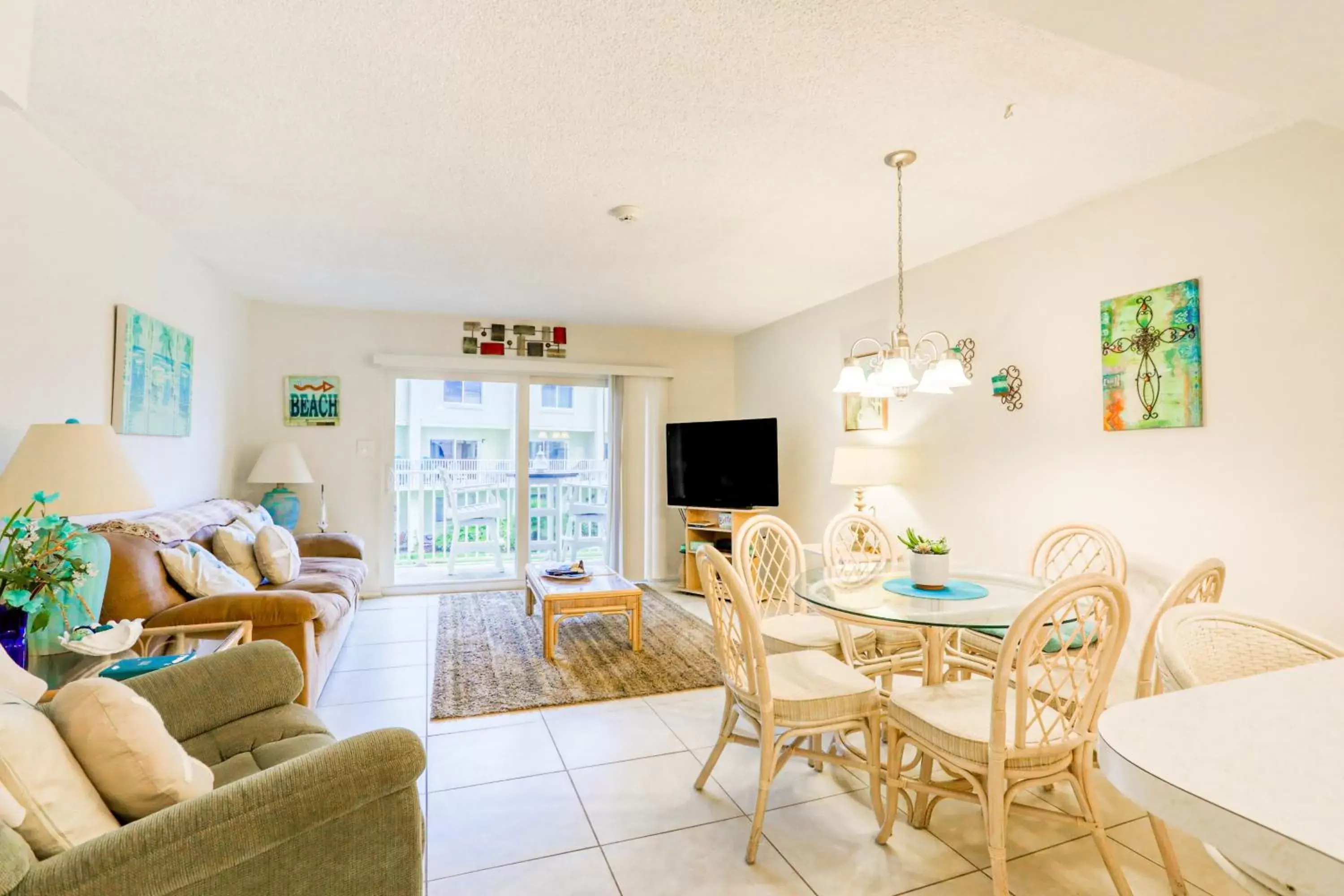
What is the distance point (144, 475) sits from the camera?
3352 mm

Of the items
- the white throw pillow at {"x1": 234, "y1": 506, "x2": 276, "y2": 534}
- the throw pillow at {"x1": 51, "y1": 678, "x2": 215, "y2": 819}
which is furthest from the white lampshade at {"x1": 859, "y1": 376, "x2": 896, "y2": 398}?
the white throw pillow at {"x1": 234, "y1": 506, "x2": 276, "y2": 534}

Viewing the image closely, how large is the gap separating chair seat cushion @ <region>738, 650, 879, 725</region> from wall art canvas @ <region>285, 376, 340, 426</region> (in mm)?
4464

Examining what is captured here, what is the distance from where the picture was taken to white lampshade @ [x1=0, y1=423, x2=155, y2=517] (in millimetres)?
1969

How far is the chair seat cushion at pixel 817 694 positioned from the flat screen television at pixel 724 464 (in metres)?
2.99

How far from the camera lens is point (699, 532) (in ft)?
18.9

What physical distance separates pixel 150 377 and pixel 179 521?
75cm

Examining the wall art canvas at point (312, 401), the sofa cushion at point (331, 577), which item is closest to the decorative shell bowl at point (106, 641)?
the sofa cushion at point (331, 577)

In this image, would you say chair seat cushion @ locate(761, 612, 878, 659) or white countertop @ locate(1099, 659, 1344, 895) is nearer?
white countertop @ locate(1099, 659, 1344, 895)

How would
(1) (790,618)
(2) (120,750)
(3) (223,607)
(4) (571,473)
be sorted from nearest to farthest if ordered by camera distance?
1. (2) (120,750)
2. (3) (223,607)
3. (1) (790,618)
4. (4) (571,473)

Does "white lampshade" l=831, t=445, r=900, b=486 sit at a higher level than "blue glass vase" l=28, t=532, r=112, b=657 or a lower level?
higher

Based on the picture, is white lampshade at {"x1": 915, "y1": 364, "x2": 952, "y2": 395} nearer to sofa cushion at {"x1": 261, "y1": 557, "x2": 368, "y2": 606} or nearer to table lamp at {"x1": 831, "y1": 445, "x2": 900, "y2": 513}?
table lamp at {"x1": 831, "y1": 445, "x2": 900, "y2": 513}

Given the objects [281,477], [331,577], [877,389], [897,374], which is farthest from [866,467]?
[281,477]

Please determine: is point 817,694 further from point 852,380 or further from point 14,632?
point 14,632

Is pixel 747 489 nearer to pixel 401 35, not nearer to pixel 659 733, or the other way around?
pixel 659 733
